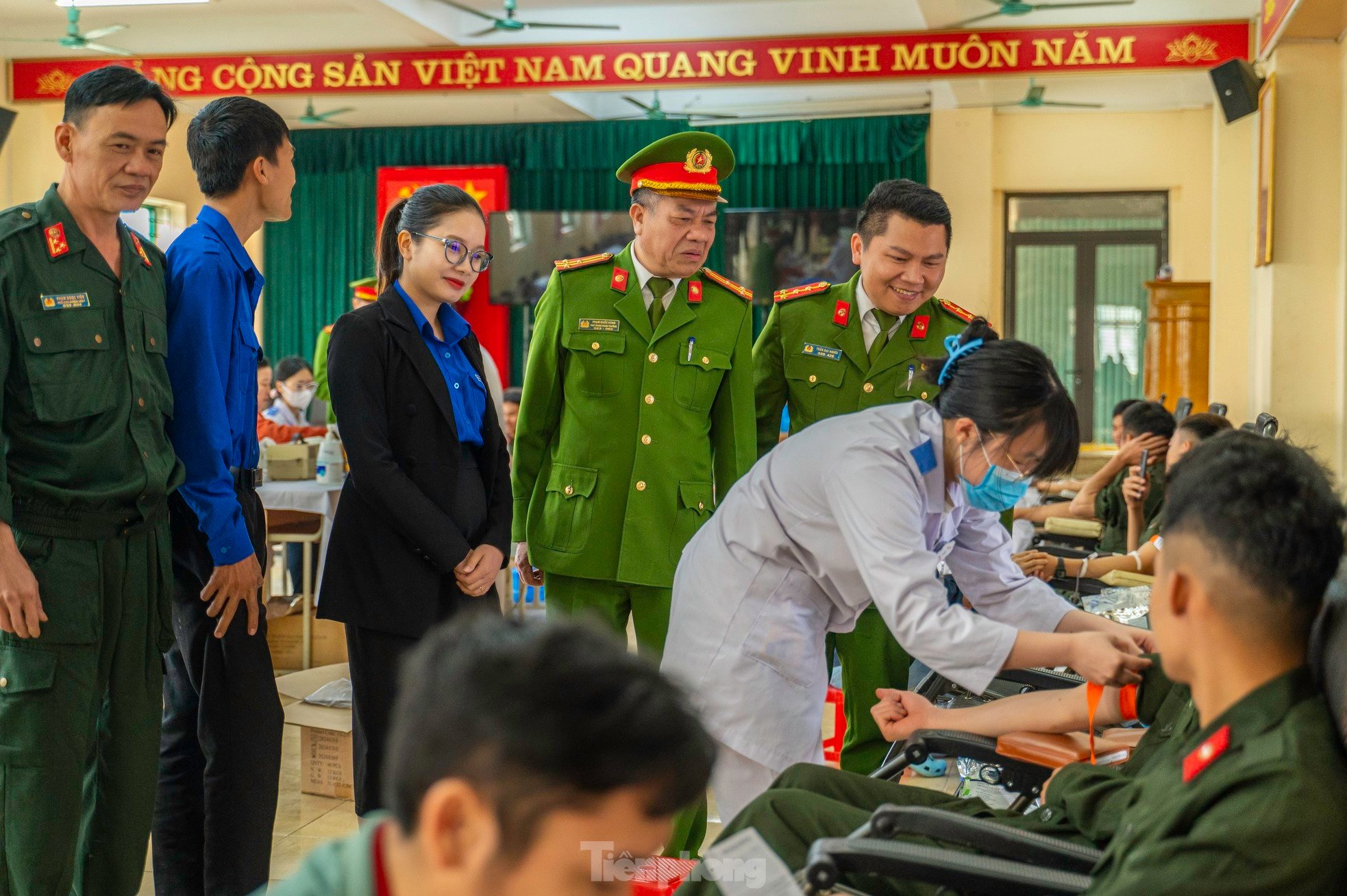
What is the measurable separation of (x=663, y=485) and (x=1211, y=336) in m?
7.05

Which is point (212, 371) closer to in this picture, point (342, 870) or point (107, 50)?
point (342, 870)

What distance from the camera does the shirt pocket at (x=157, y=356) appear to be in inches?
78.7

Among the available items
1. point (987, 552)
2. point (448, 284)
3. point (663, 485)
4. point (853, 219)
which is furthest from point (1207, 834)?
point (853, 219)

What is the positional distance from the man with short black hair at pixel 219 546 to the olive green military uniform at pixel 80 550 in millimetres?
75

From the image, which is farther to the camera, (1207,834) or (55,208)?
(55,208)

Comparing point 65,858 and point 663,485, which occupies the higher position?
point 663,485

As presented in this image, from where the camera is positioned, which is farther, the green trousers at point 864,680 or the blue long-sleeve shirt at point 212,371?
the green trousers at point 864,680

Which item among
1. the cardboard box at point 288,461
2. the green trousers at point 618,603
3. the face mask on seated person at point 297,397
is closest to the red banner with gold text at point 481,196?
the face mask on seated person at point 297,397

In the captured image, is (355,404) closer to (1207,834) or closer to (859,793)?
(859,793)

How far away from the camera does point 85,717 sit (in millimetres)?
1886

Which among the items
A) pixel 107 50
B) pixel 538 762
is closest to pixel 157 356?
pixel 538 762

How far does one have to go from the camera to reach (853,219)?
10.3 metres

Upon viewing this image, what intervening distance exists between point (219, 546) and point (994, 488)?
49.9 inches

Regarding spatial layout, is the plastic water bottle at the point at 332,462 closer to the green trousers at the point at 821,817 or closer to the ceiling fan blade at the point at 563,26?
the ceiling fan blade at the point at 563,26
